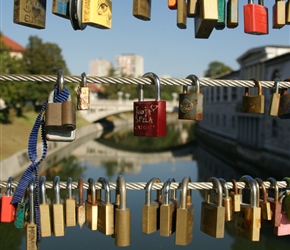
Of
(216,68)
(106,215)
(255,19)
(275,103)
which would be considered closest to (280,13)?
(255,19)

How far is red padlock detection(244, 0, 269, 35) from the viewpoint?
2.31 meters

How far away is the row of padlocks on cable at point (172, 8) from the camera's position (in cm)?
207

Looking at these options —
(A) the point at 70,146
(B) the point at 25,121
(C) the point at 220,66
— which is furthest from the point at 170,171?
(C) the point at 220,66

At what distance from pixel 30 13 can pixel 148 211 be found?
4.52 feet

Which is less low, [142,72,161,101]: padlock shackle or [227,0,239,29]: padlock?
[227,0,239,29]: padlock

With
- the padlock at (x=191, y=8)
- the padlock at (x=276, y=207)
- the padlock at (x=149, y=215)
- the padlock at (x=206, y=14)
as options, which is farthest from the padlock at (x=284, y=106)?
the padlock at (x=149, y=215)

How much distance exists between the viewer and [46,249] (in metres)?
8.92

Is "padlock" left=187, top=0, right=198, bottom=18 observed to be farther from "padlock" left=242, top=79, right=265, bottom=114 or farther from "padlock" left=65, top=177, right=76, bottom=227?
"padlock" left=65, top=177, right=76, bottom=227

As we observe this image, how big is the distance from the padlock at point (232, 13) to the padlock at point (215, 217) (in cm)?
101

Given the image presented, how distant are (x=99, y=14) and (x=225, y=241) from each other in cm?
860

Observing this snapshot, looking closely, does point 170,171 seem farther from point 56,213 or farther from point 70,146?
point 56,213

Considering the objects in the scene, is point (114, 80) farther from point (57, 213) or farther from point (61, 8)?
point (57, 213)

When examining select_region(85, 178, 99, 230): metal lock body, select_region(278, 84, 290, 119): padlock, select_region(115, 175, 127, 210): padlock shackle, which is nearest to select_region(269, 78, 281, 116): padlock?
select_region(278, 84, 290, 119): padlock

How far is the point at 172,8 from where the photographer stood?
222 centimetres
